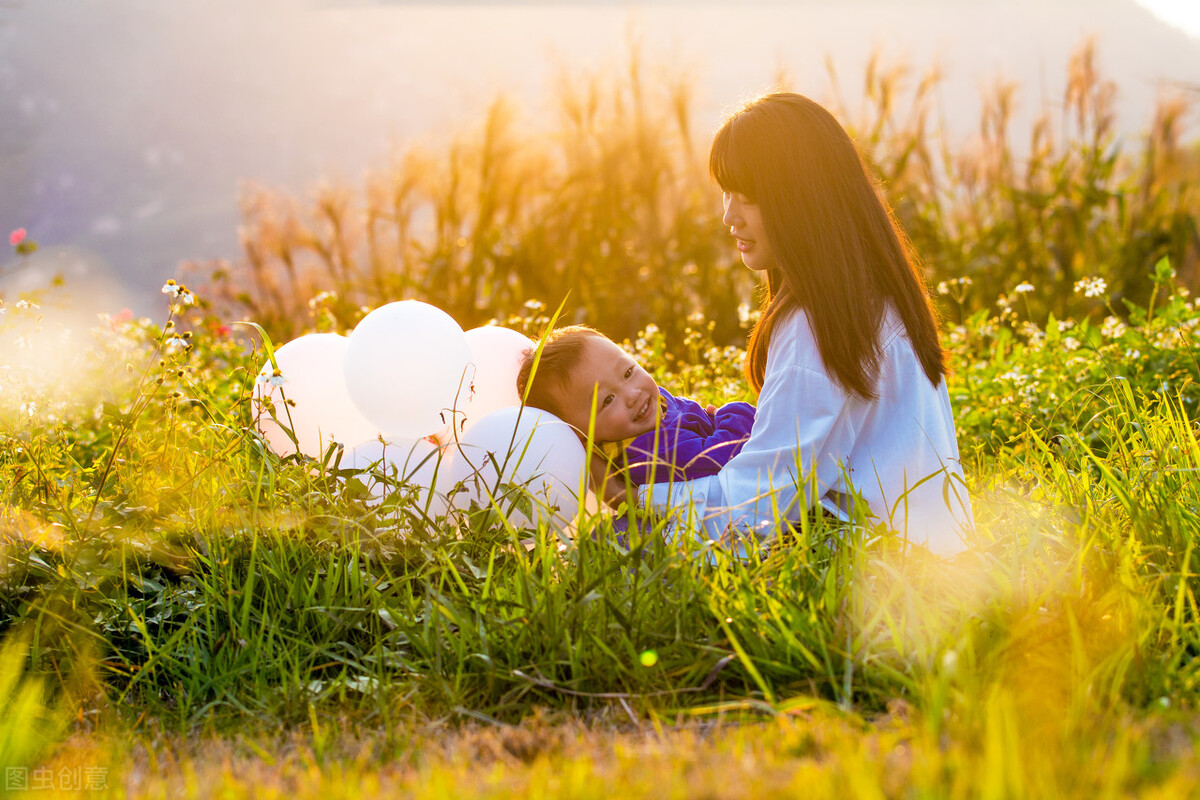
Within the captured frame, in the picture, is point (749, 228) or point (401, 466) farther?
point (401, 466)

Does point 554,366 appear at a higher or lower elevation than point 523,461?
higher

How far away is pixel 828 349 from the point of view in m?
2.26

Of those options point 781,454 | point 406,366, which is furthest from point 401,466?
point 781,454

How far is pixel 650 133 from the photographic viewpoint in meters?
6.20

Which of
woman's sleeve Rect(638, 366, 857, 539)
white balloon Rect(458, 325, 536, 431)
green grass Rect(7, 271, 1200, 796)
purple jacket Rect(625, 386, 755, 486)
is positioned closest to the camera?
green grass Rect(7, 271, 1200, 796)

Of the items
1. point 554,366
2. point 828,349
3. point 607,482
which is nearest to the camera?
point 828,349

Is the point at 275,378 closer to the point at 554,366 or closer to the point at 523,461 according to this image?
the point at 523,461

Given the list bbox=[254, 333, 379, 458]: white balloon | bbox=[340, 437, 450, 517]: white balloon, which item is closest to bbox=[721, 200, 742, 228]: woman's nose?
bbox=[340, 437, 450, 517]: white balloon

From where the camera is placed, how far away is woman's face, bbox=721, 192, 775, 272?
2.44 metres

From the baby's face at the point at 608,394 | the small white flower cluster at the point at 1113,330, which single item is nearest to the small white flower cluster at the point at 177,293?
the baby's face at the point at 608,394

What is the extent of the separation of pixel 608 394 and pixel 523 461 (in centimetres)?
38

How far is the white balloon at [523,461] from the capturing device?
238cm

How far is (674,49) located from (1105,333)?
3648mm

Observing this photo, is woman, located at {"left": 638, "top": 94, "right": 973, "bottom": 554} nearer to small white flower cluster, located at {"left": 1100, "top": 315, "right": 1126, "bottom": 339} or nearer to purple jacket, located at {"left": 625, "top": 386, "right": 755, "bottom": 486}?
purple jacket, located at {"left": 625, "top": 386, "right": 755, "bottom": 486}
